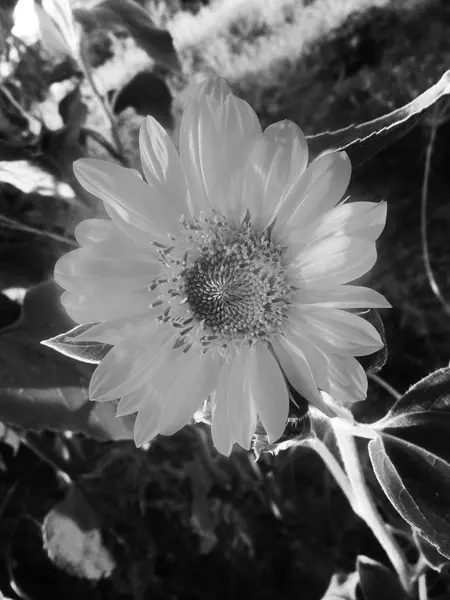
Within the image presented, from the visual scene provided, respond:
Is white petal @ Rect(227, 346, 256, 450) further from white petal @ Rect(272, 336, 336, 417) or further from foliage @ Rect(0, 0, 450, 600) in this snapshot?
foliage @ Rect(0, 0, 450, 600)

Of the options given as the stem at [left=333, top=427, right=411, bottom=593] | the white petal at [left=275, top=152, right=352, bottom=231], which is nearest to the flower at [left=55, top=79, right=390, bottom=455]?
the white petal at [left=275, top=152, right=352, bottom=231]

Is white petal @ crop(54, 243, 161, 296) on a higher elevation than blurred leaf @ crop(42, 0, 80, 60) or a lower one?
lower

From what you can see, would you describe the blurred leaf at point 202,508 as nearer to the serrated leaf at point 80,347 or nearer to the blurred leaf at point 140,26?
the serrated leaf at point 80,347

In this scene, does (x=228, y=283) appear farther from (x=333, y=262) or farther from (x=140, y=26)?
(x=140, y=26)

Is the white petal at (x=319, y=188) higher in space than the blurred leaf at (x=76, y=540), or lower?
higher

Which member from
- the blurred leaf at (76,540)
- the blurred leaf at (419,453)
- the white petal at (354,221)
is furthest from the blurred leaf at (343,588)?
the white petal at (354,221)

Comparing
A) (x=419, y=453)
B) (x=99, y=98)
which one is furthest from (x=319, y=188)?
(x=99, y=98)
